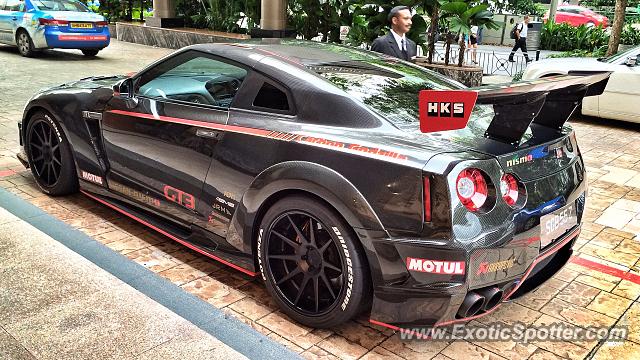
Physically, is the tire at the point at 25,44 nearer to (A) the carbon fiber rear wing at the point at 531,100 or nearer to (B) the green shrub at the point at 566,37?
(A) the carbon fiber rear wing at the point at 531,100

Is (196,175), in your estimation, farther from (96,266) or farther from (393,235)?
(393,235)

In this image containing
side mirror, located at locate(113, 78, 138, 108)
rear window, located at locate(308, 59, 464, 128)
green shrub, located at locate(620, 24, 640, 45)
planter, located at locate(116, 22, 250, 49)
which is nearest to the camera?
rear window, located at locate(308, 59, 464, 128)

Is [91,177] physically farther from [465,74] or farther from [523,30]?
[523,30]

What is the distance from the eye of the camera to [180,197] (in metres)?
3.92

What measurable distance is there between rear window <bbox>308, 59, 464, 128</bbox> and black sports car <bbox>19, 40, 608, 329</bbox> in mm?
14

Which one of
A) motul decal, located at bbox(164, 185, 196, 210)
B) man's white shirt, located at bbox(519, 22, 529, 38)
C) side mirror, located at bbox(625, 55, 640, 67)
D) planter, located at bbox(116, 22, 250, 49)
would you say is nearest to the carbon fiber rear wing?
motul decal, located at bbox(164, 185, 196, 210)

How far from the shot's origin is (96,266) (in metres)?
3.68

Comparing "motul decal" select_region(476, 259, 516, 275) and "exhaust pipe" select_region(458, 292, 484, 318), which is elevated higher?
"motul decal" select_region(476, 259, 516, 275)

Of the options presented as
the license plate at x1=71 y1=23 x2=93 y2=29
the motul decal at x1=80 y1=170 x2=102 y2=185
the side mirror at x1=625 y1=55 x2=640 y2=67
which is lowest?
the motul decal at x1=80 y1=170 x2=102 y2=185

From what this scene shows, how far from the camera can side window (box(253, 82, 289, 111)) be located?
3488mm

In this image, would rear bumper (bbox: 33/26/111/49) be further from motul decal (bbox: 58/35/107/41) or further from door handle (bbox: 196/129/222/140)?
door handle (bbox: 196/129/222/140)

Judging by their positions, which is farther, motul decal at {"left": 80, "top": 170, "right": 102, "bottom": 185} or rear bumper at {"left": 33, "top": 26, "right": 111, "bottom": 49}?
rear bumper at {"left": 33, "top": 26, "right": 111, "bottom": 49}

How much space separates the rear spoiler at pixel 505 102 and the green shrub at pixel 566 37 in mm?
18662

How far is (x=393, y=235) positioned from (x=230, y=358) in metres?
0.98
